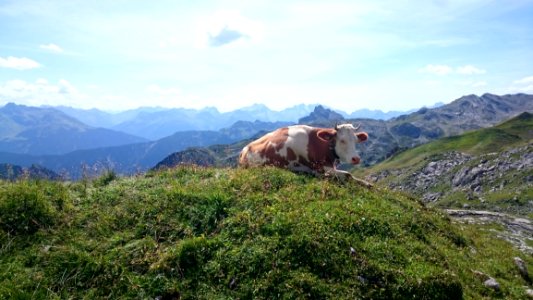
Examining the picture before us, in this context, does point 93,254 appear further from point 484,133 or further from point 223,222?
point 484,133

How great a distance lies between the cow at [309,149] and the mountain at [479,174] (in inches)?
1641

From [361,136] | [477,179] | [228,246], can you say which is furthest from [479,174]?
[228,246]

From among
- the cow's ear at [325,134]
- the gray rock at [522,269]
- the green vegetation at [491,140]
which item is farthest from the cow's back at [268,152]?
the green vegetation at [491,140]

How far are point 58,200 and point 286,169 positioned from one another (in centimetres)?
860

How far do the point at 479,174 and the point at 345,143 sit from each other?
119 metres

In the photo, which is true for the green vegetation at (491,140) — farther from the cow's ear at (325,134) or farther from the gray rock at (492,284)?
the gray rock at (492,284)

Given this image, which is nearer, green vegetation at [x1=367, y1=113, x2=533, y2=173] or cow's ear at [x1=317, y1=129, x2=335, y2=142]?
cow's ear at [x1=317, y1=129, x2=335, y2=142]

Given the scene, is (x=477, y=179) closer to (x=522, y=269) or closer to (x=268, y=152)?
(x=522, y=269)

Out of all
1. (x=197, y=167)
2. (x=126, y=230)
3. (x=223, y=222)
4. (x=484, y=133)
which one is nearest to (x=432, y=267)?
(x=223, y=222)

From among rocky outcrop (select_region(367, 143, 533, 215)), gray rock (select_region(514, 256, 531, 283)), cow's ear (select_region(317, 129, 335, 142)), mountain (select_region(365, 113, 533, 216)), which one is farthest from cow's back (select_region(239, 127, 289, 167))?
rocky outcrop (select_region(367, 143, 533, 215))

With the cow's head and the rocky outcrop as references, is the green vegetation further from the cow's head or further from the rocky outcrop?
the cow's head

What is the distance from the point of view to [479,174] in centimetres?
12144

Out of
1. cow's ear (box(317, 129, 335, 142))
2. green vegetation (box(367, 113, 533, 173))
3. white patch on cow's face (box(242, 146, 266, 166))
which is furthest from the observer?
green vegetation (box(367, 113, 533, 173))

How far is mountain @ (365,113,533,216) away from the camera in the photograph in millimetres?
90875
